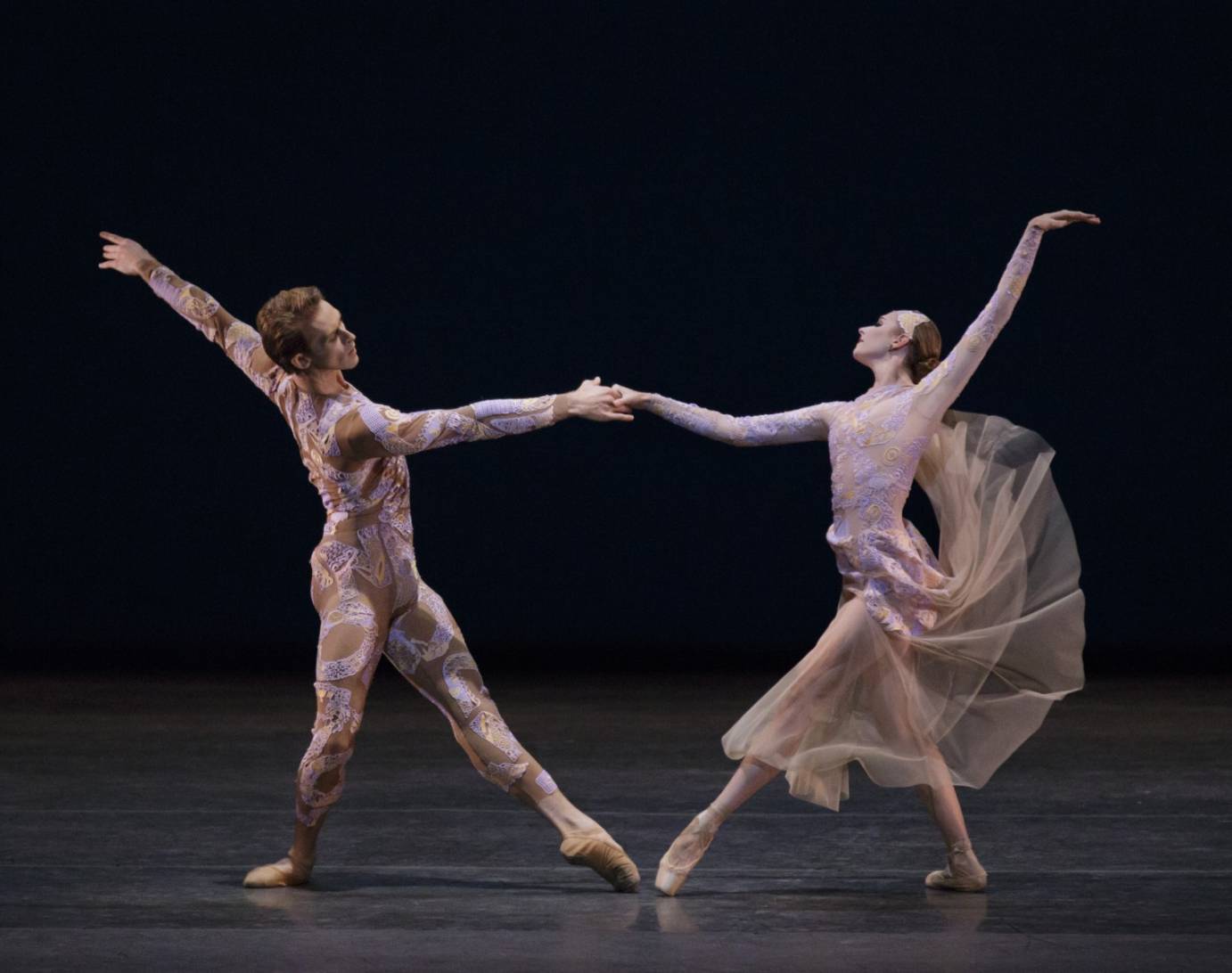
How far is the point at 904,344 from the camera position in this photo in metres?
3.63

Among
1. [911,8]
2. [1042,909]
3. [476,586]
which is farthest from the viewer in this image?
[476,586]

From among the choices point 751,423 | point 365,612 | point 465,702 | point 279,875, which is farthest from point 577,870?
point 751,423

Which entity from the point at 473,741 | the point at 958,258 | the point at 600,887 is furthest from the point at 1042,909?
the point at 958,258

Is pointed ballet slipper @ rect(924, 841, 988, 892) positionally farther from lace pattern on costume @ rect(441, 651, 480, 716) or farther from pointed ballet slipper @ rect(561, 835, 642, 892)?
lace pattern on costume @ rect(441, 651, 480, 716)

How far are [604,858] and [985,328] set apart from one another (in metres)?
1.27

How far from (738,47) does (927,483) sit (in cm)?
415

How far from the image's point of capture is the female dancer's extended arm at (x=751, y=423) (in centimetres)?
361

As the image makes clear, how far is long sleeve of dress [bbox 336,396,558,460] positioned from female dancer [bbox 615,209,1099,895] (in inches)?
9.3

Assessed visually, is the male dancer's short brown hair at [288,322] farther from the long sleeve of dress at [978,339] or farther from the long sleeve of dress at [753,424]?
the long sleeve of dress at [978,339]

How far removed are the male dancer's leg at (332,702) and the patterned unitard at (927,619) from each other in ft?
2.45

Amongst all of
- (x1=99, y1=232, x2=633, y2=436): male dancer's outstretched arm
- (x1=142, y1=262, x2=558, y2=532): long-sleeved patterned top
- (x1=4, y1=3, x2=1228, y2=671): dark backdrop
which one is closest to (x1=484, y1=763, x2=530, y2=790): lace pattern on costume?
(x1=142, y1=262, x2=558, y2=532): long-sleeved patterned top

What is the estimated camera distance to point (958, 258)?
7410 mm

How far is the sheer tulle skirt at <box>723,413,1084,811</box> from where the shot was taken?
137 inches

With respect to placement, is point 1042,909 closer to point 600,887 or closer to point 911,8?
point 600,887
